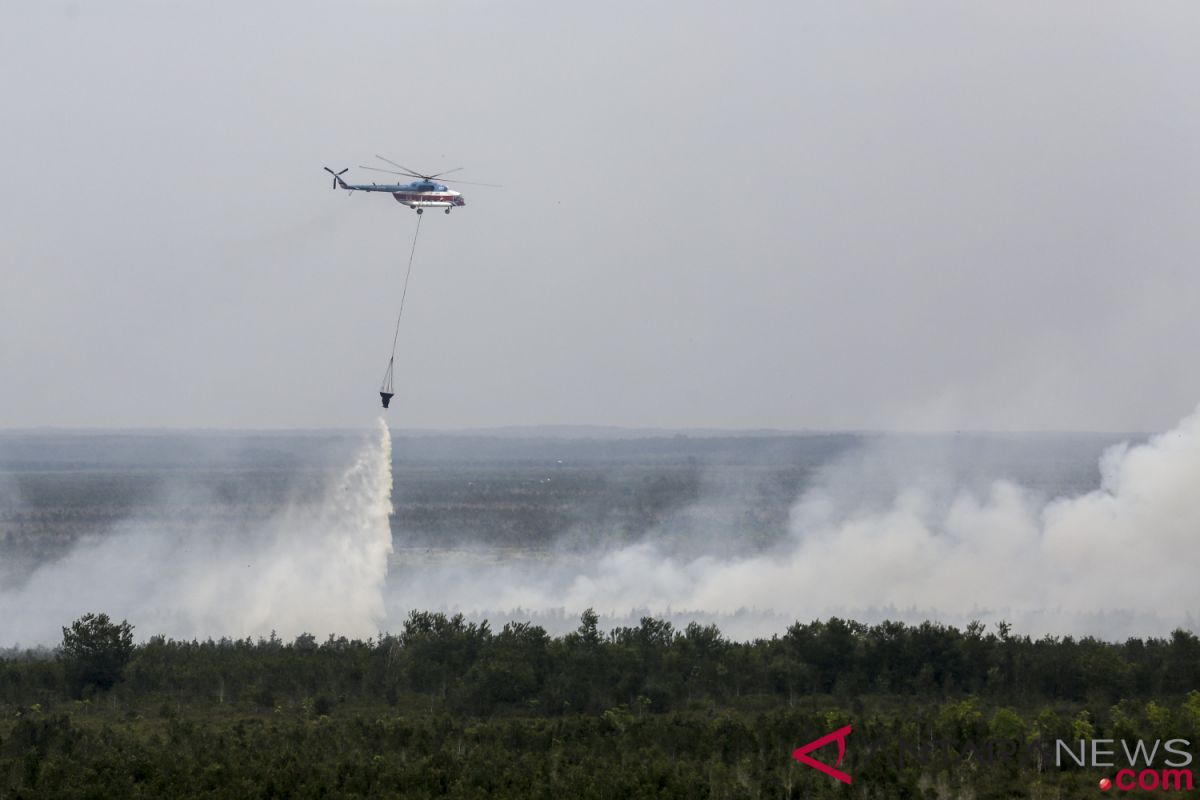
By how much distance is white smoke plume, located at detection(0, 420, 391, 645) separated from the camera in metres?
63.2

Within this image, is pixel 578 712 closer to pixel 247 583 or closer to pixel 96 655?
pixel 96 655

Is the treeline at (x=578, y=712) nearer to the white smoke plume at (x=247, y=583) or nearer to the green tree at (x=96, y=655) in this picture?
the green tree at (x=96, y=655)

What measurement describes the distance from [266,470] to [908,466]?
78.3m

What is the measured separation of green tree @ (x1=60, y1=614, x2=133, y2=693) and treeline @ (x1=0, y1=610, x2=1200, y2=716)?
Answer: 0.09 m

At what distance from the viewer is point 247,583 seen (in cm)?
7181

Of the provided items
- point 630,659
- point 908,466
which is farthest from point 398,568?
point 908,466

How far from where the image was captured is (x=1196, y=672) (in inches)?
1572

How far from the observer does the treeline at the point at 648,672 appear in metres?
39.3

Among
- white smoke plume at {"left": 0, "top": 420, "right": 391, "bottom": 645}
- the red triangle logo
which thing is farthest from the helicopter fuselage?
the red triangle logo

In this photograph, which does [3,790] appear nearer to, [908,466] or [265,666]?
[265,666]

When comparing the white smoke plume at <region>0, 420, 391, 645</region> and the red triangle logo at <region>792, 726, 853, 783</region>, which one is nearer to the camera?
the red triangle logo at <region>792, 726, 853, 783</region>

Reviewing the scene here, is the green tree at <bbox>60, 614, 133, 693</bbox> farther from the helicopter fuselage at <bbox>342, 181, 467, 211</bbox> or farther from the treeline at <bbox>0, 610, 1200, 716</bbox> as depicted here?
the helicopter fuselage at <bbox>342, 181, 467, 211</bbox>

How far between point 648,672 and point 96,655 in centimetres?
1597

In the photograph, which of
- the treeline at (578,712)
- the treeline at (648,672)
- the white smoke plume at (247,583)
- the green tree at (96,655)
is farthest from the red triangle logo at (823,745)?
the white smoke plume at (247,583)
